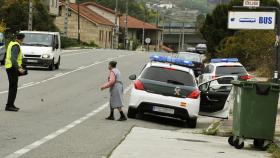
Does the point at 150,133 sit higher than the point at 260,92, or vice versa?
the point at 260,92

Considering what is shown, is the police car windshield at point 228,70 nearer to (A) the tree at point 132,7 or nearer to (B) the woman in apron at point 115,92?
(B) the woman in apron at point 115,92

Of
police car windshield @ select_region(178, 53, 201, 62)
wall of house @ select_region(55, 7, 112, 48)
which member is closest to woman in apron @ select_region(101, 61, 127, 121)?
police car windshield @ select_region(178, 53, 201, 62)

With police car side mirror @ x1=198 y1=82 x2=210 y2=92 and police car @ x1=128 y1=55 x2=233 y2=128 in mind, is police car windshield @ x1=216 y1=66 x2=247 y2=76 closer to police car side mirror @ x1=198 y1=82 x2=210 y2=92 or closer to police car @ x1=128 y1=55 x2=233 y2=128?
police car side mirror @ x1=198 y1=82 x2=210 y2=92

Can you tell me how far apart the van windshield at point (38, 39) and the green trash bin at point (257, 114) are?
74.3 ft

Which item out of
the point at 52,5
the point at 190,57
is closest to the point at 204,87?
the point at 190,57

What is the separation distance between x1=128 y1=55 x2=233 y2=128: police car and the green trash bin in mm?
3521

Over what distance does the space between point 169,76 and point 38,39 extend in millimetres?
18621

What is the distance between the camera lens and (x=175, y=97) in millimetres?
17281

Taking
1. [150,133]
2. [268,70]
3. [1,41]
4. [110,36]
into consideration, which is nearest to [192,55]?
[268,70]

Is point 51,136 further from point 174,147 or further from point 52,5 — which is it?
point 52,5

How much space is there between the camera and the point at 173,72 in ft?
58.7

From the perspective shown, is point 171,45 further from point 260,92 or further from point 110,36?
point 260,92

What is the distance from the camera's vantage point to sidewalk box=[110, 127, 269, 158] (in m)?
11.6

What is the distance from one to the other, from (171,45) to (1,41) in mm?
130218
